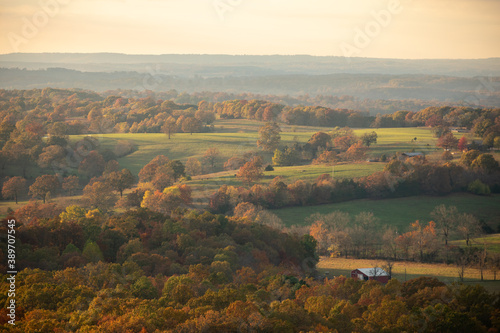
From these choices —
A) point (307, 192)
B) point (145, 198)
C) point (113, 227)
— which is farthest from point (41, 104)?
point (113, 227)

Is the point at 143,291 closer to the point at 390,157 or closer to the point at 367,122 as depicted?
the point at 390,157

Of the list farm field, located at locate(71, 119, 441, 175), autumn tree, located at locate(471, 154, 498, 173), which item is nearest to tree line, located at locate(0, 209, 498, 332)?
autumn tree, located at locate(471, 154, 498, 173)

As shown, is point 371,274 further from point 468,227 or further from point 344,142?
point 344,142

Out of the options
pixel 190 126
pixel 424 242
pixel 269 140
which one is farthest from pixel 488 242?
pixel 190 126

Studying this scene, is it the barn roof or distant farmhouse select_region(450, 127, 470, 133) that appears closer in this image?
the barn roof

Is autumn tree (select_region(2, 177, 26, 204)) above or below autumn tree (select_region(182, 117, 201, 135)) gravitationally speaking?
below

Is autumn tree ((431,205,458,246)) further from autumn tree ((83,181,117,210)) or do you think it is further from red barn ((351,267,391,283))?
autumn tree ((83,181,117,210))
